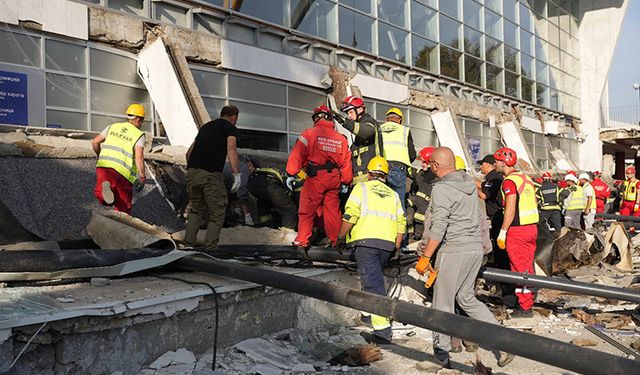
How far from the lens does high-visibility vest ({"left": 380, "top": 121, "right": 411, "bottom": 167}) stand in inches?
296

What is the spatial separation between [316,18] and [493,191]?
8886mm

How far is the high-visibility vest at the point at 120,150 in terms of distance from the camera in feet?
21.6

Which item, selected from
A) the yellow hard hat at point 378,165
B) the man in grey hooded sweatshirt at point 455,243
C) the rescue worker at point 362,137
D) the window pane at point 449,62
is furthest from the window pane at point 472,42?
the man in grey hooded sweatshirt at point 455,243

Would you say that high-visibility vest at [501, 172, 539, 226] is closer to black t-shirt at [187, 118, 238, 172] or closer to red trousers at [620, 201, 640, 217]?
black t-shirt at [187, 118, 238, 172]

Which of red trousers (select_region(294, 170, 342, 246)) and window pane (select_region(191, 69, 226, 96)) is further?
window pane (select_region(191, 69, 226, 96))

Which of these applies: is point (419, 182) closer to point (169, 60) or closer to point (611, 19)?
point (169, 60)

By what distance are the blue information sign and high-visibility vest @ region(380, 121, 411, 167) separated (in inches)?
228

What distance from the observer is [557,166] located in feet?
91.5

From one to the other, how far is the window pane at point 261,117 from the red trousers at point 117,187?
6.18 metres

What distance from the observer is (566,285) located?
5.67 m

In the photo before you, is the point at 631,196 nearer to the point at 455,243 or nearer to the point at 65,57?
the point at 455,243

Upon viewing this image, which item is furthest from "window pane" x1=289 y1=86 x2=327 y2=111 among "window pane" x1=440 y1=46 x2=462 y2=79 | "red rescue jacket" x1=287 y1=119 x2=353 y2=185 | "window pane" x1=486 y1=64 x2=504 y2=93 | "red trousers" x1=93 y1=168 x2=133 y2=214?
"window pane" x1=486 y1=64 x2=504 y2=93

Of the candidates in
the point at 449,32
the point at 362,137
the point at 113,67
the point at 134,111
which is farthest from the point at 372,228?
the point at 449,32

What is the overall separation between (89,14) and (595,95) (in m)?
29.4
